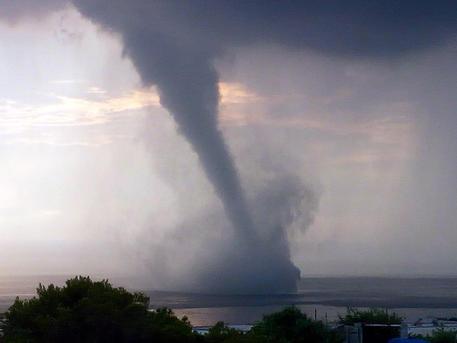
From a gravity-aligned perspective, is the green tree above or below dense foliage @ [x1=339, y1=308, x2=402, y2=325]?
below

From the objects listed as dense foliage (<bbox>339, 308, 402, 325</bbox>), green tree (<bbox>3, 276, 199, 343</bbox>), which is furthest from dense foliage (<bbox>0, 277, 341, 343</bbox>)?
dense foliage (<bbox>339, 308, 402, 325</bbox>)

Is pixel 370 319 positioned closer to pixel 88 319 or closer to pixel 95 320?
pixel 95 320

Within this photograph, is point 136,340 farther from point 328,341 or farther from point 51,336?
point 328,341

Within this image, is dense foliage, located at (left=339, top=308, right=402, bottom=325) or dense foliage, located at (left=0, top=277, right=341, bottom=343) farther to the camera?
dense foliage, located at (left=339, top=308, right=402, bottom=325)

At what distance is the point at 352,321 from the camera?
53312 millimetres

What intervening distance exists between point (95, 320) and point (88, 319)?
279mm

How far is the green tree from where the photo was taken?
1435 inches

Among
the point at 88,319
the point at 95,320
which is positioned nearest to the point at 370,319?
the point at 95,320

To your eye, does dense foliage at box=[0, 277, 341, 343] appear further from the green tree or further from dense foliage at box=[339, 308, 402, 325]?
dense foliage at box=[339, 308, 402, 325]

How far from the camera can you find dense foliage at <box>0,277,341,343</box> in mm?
36438

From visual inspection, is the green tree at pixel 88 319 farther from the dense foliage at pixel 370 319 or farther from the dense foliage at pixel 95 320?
the dense foliage at pixel 370 319

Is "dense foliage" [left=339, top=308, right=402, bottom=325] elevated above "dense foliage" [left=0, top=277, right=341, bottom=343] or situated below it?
above

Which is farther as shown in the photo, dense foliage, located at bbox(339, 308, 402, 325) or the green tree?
dense foliage, located at bbox(339, 308, 402, 325)

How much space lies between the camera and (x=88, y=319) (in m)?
36.4
